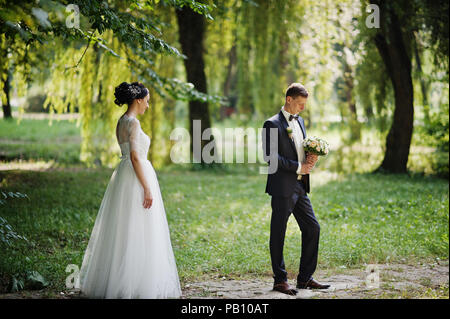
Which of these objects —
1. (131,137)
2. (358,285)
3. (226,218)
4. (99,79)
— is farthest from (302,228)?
(99,79)


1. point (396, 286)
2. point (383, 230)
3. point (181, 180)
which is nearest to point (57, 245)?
point (396, 286)

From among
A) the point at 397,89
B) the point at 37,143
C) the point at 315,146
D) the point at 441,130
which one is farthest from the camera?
the point at 37,143

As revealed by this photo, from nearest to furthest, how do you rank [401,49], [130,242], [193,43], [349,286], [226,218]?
1. [130,242]
2. [349,286]
3. [226,218]
4. [401,49]
5. [193,43]

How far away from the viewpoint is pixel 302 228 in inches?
223

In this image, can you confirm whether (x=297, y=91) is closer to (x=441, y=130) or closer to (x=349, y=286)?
(x=349, y=286)

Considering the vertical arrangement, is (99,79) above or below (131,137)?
above

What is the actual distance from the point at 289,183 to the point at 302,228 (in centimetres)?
56

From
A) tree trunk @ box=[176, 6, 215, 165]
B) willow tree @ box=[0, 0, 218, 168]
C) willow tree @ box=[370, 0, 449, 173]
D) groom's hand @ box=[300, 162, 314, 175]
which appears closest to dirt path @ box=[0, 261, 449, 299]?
groom's hand @ box=[300, 162, 314, 175]

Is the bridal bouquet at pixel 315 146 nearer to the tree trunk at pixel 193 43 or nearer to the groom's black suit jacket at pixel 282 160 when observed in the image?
the groom's black suit jacket at pixel 282 160

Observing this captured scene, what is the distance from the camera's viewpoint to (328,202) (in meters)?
10.9

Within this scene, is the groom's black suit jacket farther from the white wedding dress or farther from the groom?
the white wedding dress

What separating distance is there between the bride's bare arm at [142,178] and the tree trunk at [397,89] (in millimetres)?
10411

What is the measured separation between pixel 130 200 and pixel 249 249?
2.89 metres

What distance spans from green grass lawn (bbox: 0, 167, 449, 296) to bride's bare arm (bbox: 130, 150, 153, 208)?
5.05 feet
